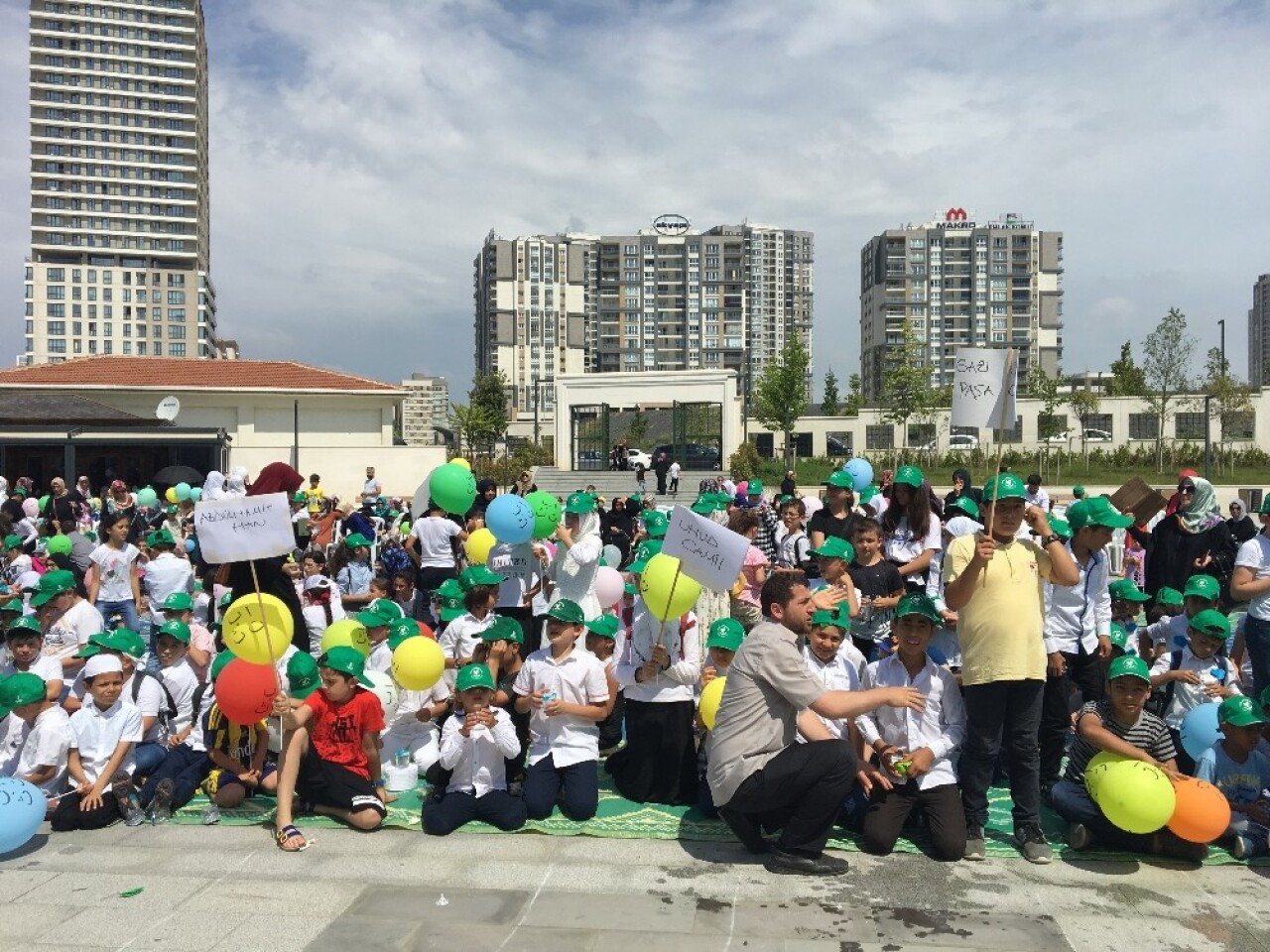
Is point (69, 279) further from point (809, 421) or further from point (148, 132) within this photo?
point (809, 421)

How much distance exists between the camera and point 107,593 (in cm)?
947

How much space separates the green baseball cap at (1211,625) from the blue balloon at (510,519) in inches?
184

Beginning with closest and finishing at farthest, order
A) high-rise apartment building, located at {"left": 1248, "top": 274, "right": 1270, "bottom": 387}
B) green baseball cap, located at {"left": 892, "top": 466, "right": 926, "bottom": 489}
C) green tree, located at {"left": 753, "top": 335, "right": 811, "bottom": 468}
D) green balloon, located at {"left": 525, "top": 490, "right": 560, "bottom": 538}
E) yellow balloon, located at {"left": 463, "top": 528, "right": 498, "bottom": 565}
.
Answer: green baseball cap, located at {"left": 892, "top": 466, "right": 926, "bottom": 489}
green balloon, located at {"left": 525, "top": 490, "right": 560, "bottom": 538}
yellow balloon, located at {"left": 463, "top": 528, "right": 498, "bottom": 565}
green tree, located at {"left": 753, "top": 335, "right": 811, "bottom": 468}
high-rise apartment building, located at {"left": 1248, "top": 274, "right": 1270, "bottom": 387}

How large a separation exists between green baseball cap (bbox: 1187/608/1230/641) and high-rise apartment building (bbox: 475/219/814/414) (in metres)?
120

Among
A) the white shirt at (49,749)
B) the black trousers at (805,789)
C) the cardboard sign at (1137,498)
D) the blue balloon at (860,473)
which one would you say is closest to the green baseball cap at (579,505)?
the black trousers at (805,789)

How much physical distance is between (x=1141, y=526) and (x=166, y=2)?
141m

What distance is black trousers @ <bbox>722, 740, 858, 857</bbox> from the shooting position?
5.13 metres

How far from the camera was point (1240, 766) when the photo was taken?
5574 mm

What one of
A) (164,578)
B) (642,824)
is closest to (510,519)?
(642,824)

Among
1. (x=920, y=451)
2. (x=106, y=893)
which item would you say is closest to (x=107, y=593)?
(x=106, y=893)

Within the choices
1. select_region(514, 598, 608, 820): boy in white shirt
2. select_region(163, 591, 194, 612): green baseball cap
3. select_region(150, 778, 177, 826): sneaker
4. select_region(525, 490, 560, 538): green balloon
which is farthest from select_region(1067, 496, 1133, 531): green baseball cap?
select_region(163, 591, 194, 612): green baseball cap

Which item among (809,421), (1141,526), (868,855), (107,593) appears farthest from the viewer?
(809,421)

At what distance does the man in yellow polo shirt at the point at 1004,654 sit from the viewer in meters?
5.36

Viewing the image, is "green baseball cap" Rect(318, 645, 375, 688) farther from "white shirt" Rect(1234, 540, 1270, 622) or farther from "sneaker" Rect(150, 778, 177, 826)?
"white shirt" Rect(1234, 540, 1270, 622)
